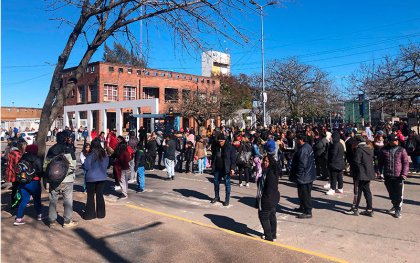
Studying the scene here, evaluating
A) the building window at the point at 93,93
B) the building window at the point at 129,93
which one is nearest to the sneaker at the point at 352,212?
the building window at the point at 93,93

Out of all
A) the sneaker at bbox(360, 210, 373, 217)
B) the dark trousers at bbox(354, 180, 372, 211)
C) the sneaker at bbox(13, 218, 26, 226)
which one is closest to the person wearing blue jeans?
the sneaker at bbox(13, 218, 26, 226)

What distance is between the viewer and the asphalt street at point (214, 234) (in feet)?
16.1

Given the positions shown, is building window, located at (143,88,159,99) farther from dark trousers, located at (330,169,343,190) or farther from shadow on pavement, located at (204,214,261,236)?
shadow on pavement, located at (204,214,261,236)

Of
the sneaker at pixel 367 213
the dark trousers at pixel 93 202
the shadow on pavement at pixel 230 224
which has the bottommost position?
the shadow on pavement at pixel 230 224

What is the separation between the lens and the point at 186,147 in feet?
44.5

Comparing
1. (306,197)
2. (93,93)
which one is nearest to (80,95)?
(93,93)

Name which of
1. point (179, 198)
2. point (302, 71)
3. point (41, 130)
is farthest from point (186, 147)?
A: point (302, 71)

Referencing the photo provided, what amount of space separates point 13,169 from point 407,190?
381 inches

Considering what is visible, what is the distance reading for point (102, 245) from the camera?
209 inches

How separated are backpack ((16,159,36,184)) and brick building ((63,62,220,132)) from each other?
103ft

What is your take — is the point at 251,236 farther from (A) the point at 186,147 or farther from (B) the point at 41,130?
(A) the point at 186,147

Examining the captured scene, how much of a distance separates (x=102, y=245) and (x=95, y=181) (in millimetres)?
1748

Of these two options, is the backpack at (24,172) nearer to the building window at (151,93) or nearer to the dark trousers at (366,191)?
the dark trousers at (366,191)

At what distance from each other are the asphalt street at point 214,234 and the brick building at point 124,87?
98.9ft
